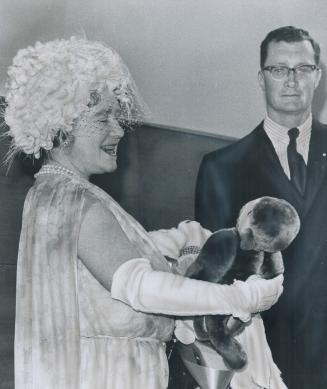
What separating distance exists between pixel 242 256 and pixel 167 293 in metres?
0.24

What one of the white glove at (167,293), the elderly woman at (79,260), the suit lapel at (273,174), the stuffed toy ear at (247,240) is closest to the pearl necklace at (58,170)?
Answer: the elderly woman at (79,260)

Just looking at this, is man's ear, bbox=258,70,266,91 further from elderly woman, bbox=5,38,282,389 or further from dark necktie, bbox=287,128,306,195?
elderly woman, bbox=5,38,282,389

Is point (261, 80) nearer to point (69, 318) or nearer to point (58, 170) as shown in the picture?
point (58, 170)

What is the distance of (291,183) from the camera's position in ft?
5.12

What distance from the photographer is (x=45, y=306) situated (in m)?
1.25

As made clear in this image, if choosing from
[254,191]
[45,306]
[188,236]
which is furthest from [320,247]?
[45,306]

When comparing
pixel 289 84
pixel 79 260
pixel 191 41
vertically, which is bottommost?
pixel 79 260

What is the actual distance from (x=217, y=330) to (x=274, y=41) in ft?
2.40

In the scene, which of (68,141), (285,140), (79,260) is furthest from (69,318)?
(285,140)

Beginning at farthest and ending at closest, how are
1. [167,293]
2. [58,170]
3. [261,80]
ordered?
[261,80] < [58,170] < [167,293]

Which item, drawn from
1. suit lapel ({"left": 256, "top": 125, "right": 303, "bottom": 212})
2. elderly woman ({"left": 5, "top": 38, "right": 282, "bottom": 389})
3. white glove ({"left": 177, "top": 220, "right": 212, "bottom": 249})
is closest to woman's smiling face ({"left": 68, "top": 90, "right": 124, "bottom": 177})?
elderly woman ({"left": 5, "top": 38, "right": 282, "bottom": 389})

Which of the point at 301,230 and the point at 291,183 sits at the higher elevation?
the point at 291,183

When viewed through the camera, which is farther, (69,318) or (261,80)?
(261,80)

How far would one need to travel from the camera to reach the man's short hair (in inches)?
62.7
